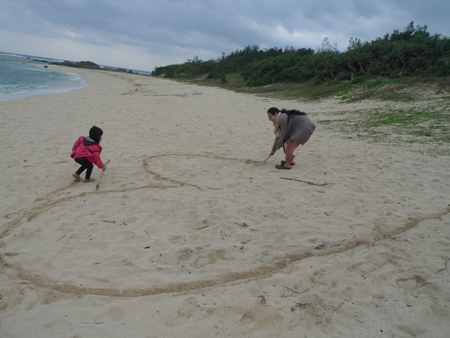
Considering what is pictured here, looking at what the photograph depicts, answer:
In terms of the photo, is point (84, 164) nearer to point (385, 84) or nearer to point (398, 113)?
point (398, 113)

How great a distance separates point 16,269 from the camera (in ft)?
8.66

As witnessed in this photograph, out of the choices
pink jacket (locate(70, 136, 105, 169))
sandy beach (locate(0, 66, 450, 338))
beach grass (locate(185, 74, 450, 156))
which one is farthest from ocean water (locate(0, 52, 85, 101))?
beach grass (locate(185, 74, 450, 156))

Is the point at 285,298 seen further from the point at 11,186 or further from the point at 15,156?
the point at 15,156

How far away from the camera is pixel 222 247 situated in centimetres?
298

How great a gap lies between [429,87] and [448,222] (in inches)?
456

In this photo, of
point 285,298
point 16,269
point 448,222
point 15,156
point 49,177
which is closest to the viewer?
point 285,298

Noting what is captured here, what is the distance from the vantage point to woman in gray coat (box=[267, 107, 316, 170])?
17.6 feet

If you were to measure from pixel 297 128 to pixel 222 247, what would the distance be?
324 centimetres

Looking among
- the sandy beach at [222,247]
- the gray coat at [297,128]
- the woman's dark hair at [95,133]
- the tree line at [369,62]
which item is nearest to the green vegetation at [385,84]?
the tree line at [369,62]

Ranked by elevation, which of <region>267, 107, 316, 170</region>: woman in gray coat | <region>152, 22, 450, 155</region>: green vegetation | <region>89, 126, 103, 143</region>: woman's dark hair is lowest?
<region>89, 126, 103, 143</region>: woman's dark hair

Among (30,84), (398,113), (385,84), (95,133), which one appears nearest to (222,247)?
(95,133)

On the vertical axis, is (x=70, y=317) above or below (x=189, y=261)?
below

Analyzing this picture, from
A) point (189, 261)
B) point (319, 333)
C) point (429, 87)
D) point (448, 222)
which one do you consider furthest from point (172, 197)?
point (429, 87)

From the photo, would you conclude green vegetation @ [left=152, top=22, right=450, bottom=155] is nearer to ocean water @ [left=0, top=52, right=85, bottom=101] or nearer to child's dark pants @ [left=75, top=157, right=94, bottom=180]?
child's dark pants @ [left=75, top=157, right=94, bottom=180]
